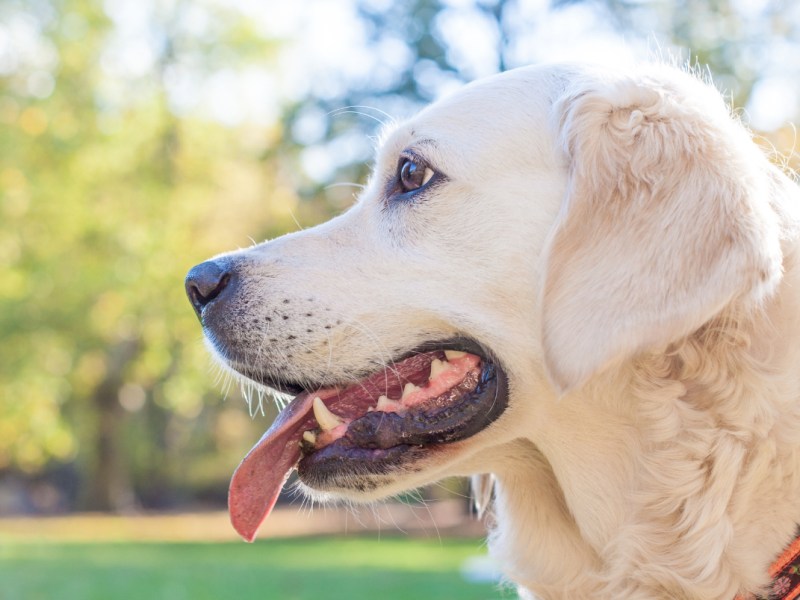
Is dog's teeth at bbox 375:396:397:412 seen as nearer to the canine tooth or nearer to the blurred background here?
the canine tooth

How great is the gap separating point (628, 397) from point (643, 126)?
721 millimetres

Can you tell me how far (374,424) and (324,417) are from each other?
0.53 ft

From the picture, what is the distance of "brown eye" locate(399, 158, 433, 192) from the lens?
118 inches

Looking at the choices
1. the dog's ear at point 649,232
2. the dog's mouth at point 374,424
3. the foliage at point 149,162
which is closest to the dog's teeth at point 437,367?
the dog's mouth at point 374,424

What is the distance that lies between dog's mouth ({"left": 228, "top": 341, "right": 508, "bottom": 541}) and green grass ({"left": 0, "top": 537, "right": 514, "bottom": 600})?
4.22m

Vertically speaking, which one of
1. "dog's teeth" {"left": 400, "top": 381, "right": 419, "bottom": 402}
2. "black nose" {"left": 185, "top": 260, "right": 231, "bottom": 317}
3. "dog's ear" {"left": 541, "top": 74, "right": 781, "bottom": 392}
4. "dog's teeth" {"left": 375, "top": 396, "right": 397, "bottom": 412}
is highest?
"dog's ear" {"left": 541, "top": 74, "right": 781, "bottom": 392}

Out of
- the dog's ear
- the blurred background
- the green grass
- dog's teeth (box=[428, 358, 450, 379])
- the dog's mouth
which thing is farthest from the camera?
the blurred background

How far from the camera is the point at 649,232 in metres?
2.42

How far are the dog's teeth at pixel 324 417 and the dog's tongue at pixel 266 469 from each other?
0.19 feet

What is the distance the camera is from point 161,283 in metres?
22.4

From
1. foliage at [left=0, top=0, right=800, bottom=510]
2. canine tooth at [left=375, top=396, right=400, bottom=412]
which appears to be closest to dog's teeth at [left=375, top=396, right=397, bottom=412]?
canine tooth at [left=375, top=396, right=400, bottom=412]

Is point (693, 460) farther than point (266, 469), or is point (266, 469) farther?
point (266, 469)

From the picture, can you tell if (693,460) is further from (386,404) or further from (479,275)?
(386,404)

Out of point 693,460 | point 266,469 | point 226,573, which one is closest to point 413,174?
point 266,469
